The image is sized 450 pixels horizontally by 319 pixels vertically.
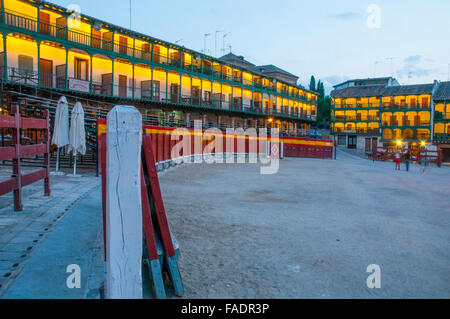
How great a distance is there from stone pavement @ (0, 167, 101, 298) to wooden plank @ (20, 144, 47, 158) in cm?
95

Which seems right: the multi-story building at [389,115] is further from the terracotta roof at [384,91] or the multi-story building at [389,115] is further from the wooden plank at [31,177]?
the wooden plank at [31,177]

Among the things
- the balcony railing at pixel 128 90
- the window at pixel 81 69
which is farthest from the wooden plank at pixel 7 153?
the window at pixel 81 69

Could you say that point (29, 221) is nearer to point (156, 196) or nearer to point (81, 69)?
point (156, 196)

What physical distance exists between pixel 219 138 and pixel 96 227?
21.6 meters

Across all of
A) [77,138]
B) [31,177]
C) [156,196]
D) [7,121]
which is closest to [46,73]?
[77,138]

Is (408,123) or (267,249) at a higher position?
(408,123)

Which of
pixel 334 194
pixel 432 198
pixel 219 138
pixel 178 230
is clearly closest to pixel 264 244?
pixel 178 230

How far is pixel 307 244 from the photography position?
5.58 meters

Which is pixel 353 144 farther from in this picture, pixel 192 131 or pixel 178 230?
pixel 178 230

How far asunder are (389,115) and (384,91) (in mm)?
4654

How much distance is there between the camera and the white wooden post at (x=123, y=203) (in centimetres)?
Answer: 248

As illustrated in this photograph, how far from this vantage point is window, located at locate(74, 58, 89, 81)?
2722cm

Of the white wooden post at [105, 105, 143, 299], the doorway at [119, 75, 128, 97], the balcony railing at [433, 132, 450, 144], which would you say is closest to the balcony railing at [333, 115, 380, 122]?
the balcony railing at [433, 132, 450, 144]

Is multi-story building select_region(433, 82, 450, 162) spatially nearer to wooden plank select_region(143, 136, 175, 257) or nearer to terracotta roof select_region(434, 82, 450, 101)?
terracotta roof select_region(434, 82, 450, 101)
